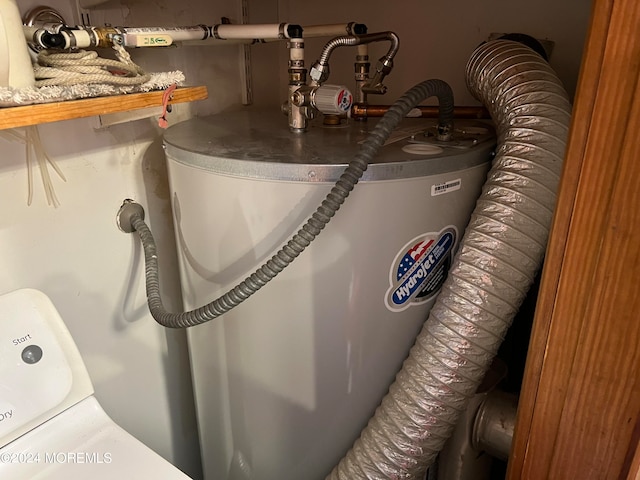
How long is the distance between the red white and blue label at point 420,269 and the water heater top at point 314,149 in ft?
0.35

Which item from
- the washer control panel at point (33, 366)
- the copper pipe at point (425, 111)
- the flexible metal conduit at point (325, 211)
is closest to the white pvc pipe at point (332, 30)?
the copper pipe at point (425, 111)

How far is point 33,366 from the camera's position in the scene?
0.70 m

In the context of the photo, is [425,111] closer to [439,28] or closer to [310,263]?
[439,28]

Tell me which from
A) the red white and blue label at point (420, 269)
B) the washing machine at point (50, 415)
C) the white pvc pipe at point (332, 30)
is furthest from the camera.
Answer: the white pvc pipe at point (332, 30)

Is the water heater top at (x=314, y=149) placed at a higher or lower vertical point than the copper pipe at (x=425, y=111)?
lower

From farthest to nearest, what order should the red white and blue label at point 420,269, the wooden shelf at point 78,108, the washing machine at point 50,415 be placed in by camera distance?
the red white and blue label at point 420,269 → the washing machine at point 50,415 → the wooden shelf at point 78,108

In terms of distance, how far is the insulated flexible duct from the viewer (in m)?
0.74

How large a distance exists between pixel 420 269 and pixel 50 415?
0.56 m

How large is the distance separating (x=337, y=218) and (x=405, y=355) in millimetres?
275

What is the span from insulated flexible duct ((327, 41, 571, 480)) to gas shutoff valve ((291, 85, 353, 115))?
0.25 m

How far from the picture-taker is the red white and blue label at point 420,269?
2.51 ft

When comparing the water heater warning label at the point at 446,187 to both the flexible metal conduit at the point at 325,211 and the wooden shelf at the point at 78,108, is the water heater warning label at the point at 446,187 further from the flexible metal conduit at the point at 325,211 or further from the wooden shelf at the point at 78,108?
the wooden shelf at the point at 78,108

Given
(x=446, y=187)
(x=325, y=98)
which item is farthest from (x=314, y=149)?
(x=446, y=187)

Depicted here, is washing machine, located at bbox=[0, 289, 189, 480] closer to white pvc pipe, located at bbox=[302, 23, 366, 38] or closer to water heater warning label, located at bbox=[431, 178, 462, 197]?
water heater warning label, located at bbox=[431, 178, 462, 197]
